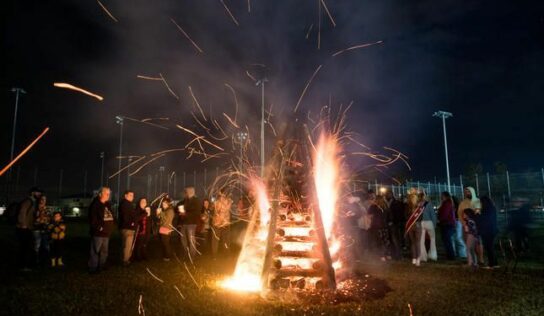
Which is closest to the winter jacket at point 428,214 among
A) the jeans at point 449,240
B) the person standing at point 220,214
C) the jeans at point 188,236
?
the jeans at point 449,240

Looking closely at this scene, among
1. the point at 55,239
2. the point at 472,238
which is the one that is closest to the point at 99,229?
the point at 55,239

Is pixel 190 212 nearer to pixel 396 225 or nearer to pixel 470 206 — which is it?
pixel 396 225

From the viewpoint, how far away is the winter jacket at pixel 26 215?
1011 centimetres

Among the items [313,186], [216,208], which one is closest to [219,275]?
[313,186]

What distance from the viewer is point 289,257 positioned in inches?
327

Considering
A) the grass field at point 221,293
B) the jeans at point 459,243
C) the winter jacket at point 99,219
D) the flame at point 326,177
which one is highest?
the flame at point 326,177

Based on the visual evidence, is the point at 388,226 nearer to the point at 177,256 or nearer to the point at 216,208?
the point at 216,208

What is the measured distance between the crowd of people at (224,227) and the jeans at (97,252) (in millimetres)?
23

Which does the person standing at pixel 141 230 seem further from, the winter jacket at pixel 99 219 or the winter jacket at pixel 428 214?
the winter jacket at pixel 428 214

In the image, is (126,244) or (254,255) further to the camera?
(126,244)

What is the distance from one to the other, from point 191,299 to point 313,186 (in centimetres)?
355

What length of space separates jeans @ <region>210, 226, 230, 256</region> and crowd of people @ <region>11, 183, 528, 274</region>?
0.11ft

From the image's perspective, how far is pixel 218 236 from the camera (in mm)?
13312

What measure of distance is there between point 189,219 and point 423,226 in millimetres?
7213
